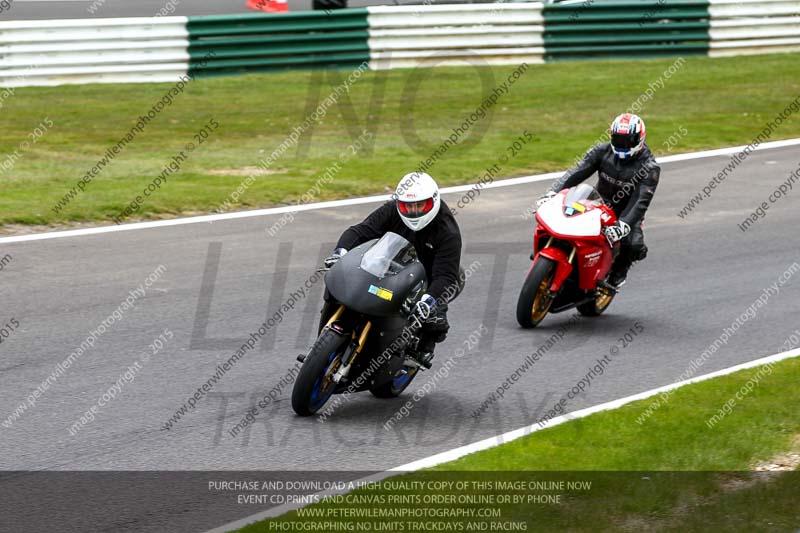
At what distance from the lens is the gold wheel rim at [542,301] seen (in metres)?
10.7

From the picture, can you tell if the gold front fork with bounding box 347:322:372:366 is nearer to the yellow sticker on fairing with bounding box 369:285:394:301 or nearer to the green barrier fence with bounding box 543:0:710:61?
the yellow sticker on fairing with bounding box 369:285:394:301

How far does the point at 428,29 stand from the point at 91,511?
57.0 ft

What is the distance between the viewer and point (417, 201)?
8.44 metres

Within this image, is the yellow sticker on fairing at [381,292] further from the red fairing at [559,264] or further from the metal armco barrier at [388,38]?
the metal armco barrier at [388,38]

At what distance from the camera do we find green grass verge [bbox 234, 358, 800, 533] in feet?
21.1

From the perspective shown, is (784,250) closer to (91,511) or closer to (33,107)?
(91,511)

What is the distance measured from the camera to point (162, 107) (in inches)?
794

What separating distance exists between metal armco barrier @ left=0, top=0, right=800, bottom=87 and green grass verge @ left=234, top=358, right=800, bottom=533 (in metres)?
14.4

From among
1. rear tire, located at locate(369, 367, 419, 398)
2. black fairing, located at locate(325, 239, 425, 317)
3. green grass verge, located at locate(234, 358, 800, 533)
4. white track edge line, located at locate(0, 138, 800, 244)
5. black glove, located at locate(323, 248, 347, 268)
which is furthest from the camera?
white track edge line, located at locate(0, 138, 800, 244)

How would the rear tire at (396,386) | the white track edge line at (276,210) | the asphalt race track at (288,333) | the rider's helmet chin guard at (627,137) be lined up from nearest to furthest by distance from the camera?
the asphalt race track at (288,333)
the rear tire at (396,386)
the rider's helmet chin guard at (627,137)
the white track edge line at (276,210)

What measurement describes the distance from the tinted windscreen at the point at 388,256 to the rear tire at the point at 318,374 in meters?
0.56

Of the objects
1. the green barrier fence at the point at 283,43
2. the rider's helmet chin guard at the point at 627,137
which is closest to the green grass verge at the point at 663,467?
the rider's helmet chin guard at the point at 627,137

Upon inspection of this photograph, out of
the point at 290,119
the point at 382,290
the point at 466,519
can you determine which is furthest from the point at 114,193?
the point at 466,519

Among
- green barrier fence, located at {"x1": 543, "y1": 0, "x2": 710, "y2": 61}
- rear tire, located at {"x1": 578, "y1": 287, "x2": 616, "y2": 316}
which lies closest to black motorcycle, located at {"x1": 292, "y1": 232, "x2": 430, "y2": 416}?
rear tire, located at {"x1": 578, "y1": 287, "x2": 616, "y2": 316}
